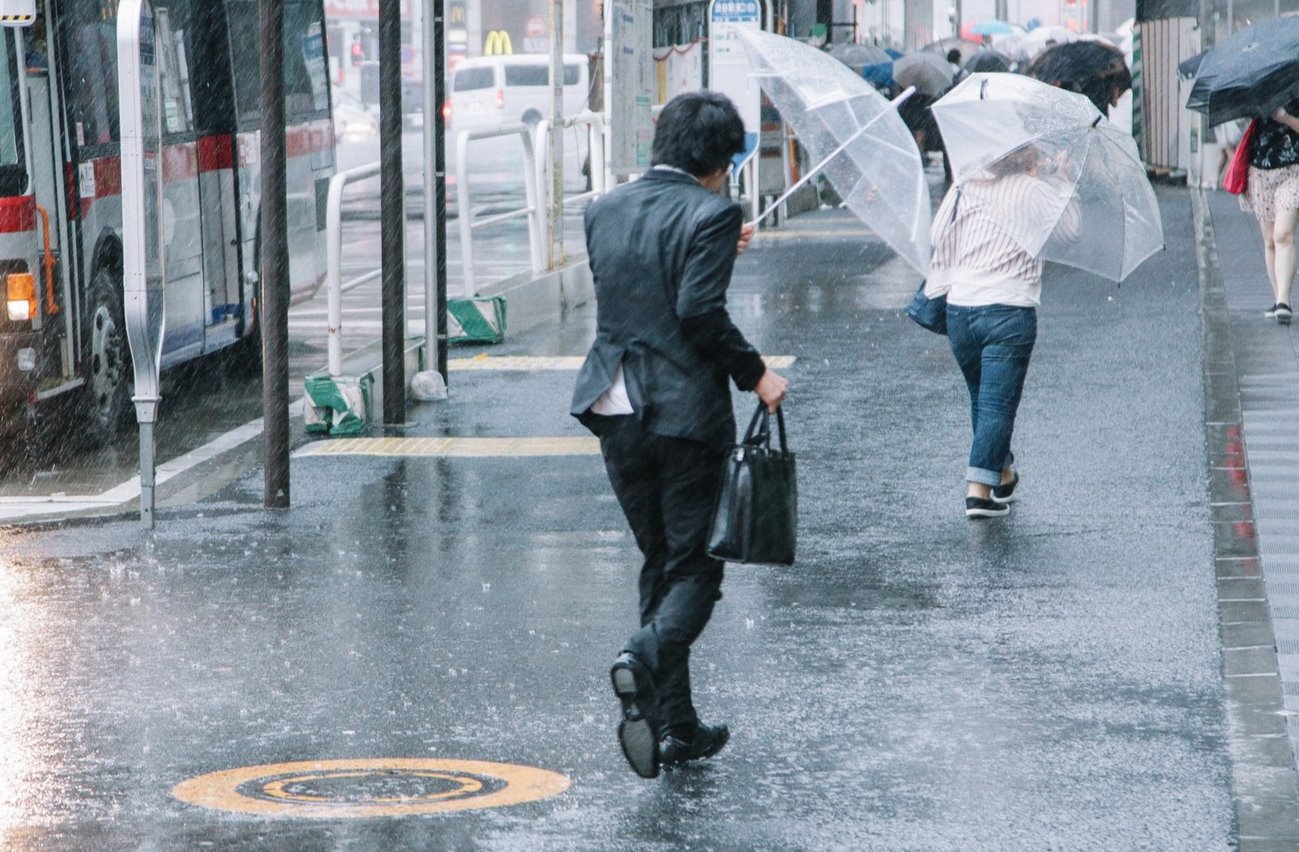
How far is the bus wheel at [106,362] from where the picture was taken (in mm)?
10992

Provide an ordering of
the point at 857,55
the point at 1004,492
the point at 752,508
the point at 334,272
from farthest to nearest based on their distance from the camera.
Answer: the point at 857,55 < the point at 334,272 < the point at 1004,492 < the point at 752,508

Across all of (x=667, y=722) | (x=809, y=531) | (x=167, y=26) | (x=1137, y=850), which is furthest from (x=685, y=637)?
(x=167, y=26)

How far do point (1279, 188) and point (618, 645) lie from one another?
8.25m

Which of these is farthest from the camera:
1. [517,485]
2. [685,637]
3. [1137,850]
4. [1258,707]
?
[517,485]

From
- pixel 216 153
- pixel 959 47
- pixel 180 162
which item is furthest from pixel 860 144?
pixel 959 47

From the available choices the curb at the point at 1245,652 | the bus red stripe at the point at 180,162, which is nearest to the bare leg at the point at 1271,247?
the curb at the point at 1245,652

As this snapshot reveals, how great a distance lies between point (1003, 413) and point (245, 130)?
21.4 ft

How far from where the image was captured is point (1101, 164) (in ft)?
28.7

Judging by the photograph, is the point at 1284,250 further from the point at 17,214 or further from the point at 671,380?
the point at 671,380

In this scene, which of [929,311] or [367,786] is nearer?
[367,786]

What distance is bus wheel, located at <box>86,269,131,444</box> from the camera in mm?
10992

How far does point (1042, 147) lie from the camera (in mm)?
8547

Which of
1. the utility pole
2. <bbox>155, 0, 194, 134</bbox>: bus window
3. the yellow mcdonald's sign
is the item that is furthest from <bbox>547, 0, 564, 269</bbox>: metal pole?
the yellow mcdonald's sign

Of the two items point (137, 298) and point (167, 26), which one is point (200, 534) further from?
point (167, 26)
